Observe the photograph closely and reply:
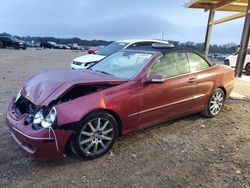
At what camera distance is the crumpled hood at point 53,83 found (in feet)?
11.6

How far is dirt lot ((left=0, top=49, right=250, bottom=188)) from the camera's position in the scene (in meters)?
3.18

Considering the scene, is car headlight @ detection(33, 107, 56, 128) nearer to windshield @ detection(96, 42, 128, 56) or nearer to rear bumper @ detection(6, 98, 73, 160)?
rear bumper @ detection(6, 98, 73, 160)

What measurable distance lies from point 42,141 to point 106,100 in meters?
1.00

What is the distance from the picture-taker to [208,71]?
17.3 feet

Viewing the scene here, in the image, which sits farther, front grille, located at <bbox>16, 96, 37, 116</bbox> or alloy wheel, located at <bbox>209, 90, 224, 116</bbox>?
alloy wheel, located at <bbox>209, 90, 224, 116</bbox>

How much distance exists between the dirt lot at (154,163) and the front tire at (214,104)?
1.87 feet

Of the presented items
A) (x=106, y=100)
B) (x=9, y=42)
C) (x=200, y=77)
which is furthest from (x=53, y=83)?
(x=9, y=42)

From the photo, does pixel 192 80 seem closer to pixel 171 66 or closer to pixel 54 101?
pixel 171 66

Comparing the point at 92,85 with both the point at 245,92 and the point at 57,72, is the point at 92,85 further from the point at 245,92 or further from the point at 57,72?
the point at 245,92

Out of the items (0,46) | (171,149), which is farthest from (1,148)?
(0,46)

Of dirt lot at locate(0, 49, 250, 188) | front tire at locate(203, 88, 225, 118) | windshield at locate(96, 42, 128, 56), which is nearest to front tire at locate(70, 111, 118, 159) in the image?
dirt lot at locate(0, 49, 250, 188)

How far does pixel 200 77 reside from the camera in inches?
199

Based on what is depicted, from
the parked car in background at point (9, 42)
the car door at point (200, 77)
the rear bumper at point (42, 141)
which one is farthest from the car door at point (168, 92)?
the parked car in background at point (9, 42)

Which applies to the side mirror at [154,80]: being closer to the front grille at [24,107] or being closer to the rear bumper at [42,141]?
the rear bumper at [42,141]
